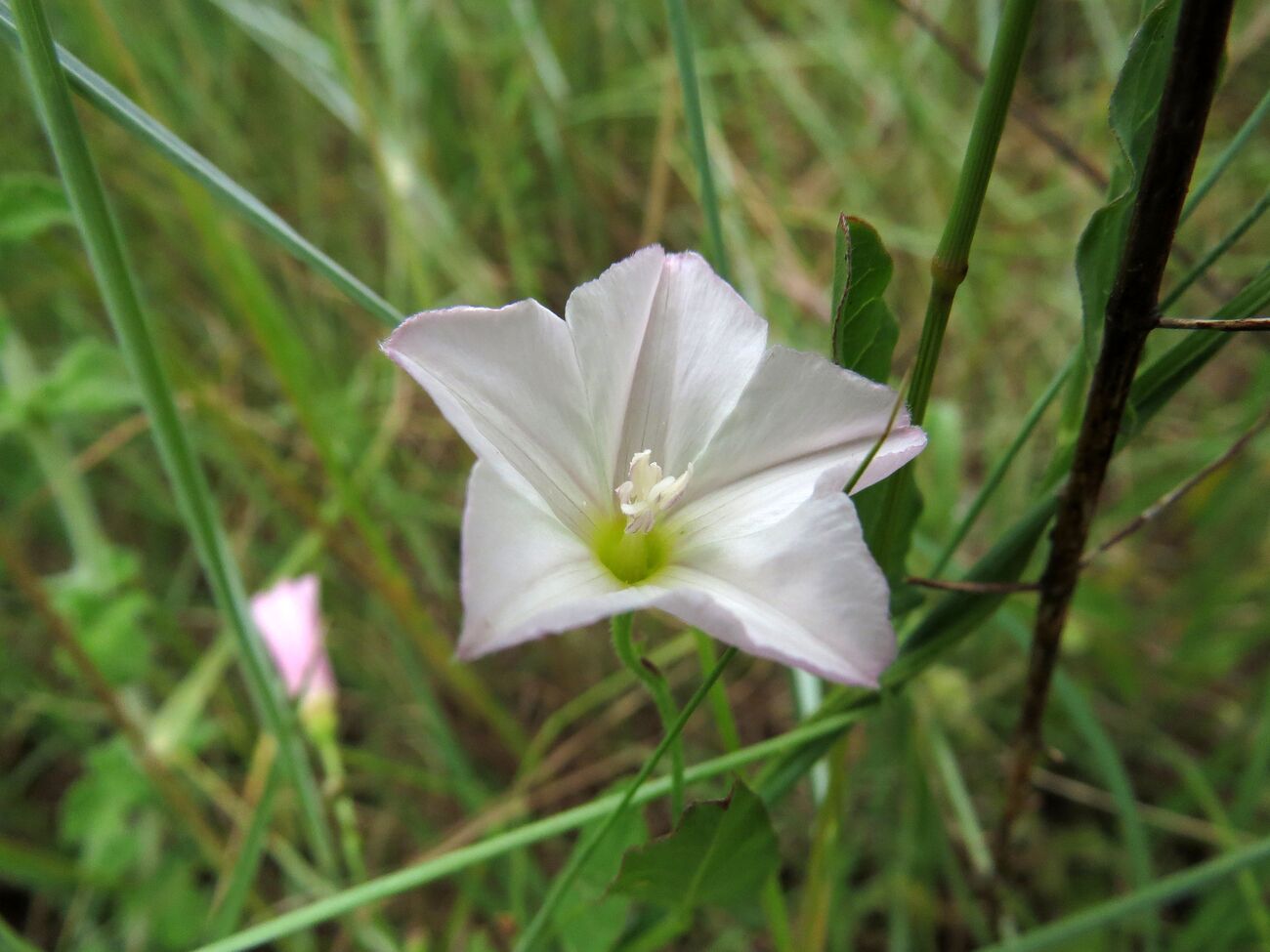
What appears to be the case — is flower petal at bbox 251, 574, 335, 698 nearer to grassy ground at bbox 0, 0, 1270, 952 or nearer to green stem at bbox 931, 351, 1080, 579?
grassy ground at bbox 0, 0, 1270, 952

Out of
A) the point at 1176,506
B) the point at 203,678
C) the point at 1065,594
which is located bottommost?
the point at 1176,506

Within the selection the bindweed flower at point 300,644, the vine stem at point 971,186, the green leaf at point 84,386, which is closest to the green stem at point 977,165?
the vine stem at point 971,186

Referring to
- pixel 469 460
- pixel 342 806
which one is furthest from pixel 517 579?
pixel 469 460

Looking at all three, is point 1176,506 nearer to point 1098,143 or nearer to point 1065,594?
point 1098,143

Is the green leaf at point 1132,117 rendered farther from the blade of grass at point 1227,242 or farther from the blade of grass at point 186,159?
the blade of grass at point 186,159

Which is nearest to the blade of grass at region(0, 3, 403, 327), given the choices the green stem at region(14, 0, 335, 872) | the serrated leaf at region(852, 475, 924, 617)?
the green stem at region(14, 0, 335, 872)

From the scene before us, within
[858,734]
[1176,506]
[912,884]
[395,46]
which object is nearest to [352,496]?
[858,734]
